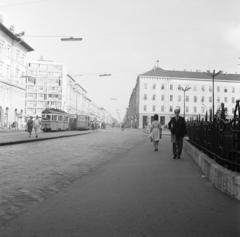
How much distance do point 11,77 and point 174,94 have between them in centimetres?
6797

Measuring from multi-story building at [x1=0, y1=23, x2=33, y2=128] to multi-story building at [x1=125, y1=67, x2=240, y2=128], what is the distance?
180 feet

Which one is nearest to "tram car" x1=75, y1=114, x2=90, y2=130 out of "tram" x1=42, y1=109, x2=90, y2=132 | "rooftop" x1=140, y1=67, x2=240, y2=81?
"tram" x1=42, y1=109, x2=90, y2=132

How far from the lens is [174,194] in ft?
26.0

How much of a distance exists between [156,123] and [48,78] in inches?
4626

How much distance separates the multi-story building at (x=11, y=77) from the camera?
6738 centimetres

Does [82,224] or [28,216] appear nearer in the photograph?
[82,224]

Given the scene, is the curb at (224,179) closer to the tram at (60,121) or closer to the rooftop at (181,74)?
the tram at (60,121)

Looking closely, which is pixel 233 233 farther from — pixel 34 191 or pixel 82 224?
pixel 34 191

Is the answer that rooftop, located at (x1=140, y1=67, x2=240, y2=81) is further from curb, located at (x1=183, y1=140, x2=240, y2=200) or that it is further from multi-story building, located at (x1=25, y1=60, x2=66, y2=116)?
curb, located at (x1=183, y1=140, x2=240, y2=200)

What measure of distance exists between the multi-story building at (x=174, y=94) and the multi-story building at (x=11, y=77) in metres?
54.7

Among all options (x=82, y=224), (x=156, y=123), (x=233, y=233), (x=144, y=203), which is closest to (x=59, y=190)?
(x=144, y=203)

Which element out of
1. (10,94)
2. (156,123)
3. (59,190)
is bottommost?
(59,190)

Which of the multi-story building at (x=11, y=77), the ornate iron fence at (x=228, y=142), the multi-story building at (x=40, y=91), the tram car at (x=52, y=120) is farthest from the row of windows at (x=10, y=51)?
the ornate iron fence at (x=228, y=142)

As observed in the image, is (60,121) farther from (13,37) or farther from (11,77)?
(13,37)
